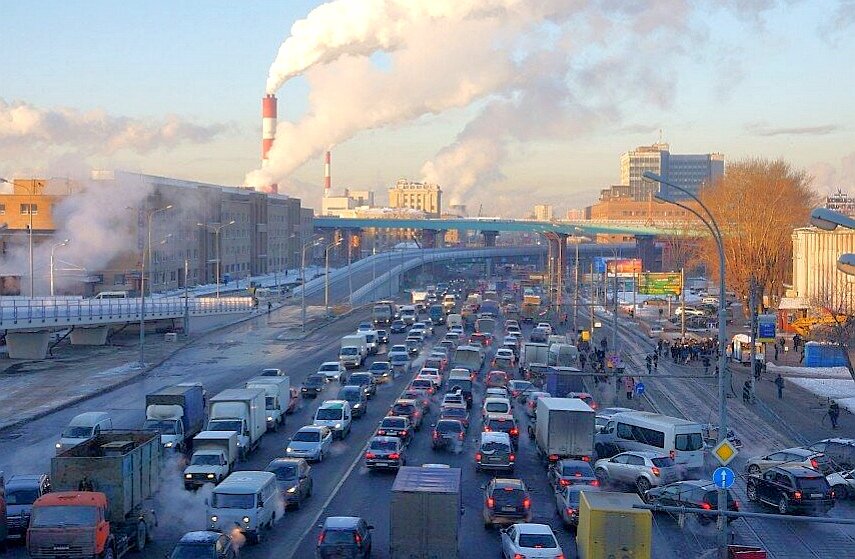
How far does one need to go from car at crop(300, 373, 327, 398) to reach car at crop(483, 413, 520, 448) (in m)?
11.4

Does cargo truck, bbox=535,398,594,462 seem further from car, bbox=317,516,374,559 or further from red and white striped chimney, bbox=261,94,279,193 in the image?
red and white striped chimney, bbox=261,94,279,193

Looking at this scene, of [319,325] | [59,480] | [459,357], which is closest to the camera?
[59,480]

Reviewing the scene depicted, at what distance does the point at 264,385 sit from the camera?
32.7 metres

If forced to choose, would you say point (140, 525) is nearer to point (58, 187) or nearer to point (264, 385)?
point (264, 385)

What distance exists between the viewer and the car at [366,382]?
128ft

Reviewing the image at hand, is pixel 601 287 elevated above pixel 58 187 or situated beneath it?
situated beneath

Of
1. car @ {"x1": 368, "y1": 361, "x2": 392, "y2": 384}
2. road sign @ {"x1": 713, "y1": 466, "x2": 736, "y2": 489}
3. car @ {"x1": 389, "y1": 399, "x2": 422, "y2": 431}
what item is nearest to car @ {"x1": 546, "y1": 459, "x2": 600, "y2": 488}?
road sign @ {"x1": 713, "y1": 466, "x2": 736, "y2": 489}

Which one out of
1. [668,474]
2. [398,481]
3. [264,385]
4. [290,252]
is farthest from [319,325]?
[290,252]

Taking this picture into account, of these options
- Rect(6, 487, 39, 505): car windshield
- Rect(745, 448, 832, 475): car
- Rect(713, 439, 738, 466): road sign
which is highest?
Rect(713, 439, 738, 466): road sign

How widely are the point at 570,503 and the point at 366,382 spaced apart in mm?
19951

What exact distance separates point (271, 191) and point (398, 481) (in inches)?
4440

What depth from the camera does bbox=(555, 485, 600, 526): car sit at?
20.3m

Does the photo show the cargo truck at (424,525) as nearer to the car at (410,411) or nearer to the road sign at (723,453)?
the road sign at (723,453)

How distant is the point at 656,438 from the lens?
26.6 m
